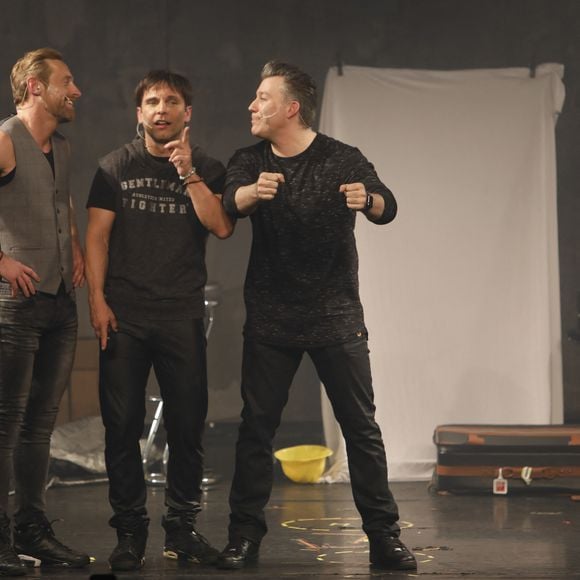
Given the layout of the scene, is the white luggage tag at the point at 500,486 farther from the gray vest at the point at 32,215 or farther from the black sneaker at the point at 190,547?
the gray vest at the point at 32,215

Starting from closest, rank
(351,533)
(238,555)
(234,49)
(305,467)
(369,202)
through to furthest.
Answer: (369,202) < (238,555) < (351,533) < (305,467) < (234,49)

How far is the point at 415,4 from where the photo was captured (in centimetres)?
684

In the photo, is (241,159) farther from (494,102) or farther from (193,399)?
(494,102)

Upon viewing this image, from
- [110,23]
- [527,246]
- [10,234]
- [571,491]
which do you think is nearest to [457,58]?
[527,246]

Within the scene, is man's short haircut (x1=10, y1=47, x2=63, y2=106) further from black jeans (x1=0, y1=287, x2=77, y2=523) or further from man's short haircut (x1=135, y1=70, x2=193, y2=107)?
black jeans (x1=0, y1=287, x2=77, y2=523)

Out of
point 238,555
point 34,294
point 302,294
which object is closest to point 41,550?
point 238,555

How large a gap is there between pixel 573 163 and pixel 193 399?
3.77 meters

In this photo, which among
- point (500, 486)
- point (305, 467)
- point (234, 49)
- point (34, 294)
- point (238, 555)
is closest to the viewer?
point (34, 294)

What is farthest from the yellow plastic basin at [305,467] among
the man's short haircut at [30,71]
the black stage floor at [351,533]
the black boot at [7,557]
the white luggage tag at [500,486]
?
the man's short haircut at [30,71]

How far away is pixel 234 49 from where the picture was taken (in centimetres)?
691

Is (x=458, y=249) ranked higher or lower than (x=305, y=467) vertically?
higher

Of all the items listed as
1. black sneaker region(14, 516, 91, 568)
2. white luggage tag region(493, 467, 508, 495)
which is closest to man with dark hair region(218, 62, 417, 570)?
black sneaker region(14, 516, 91, 568)

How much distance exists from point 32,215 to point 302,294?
0.87 meters

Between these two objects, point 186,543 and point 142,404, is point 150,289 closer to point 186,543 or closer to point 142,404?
point 142,404
